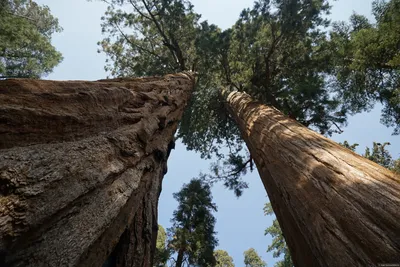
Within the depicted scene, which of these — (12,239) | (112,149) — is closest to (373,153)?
(112,149)

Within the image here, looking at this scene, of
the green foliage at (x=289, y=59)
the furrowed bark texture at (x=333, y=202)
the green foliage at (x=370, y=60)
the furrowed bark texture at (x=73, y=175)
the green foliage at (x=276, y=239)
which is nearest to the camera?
the furrowed bark texture at (x=73, y=175)

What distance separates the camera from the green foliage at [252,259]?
1970cm

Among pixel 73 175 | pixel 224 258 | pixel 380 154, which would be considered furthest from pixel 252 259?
pixel 73 175

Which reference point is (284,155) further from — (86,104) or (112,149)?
(86,104)

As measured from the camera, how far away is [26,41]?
1205 cm

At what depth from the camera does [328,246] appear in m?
1.57

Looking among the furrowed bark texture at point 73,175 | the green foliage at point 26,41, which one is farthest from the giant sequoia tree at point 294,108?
the green foliage at point 26,41

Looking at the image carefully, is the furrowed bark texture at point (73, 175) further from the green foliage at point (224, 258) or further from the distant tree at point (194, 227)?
the green foliage at point (224, 258)

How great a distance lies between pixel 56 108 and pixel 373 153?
1033 centimetres

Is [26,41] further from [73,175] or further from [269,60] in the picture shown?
[73,175]

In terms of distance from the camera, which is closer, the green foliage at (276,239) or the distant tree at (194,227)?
the distant tree at (194,227)

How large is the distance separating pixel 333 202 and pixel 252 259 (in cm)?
2115

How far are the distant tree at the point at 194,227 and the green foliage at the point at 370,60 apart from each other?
18.6 feet

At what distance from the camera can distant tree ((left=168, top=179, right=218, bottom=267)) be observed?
662 cm
